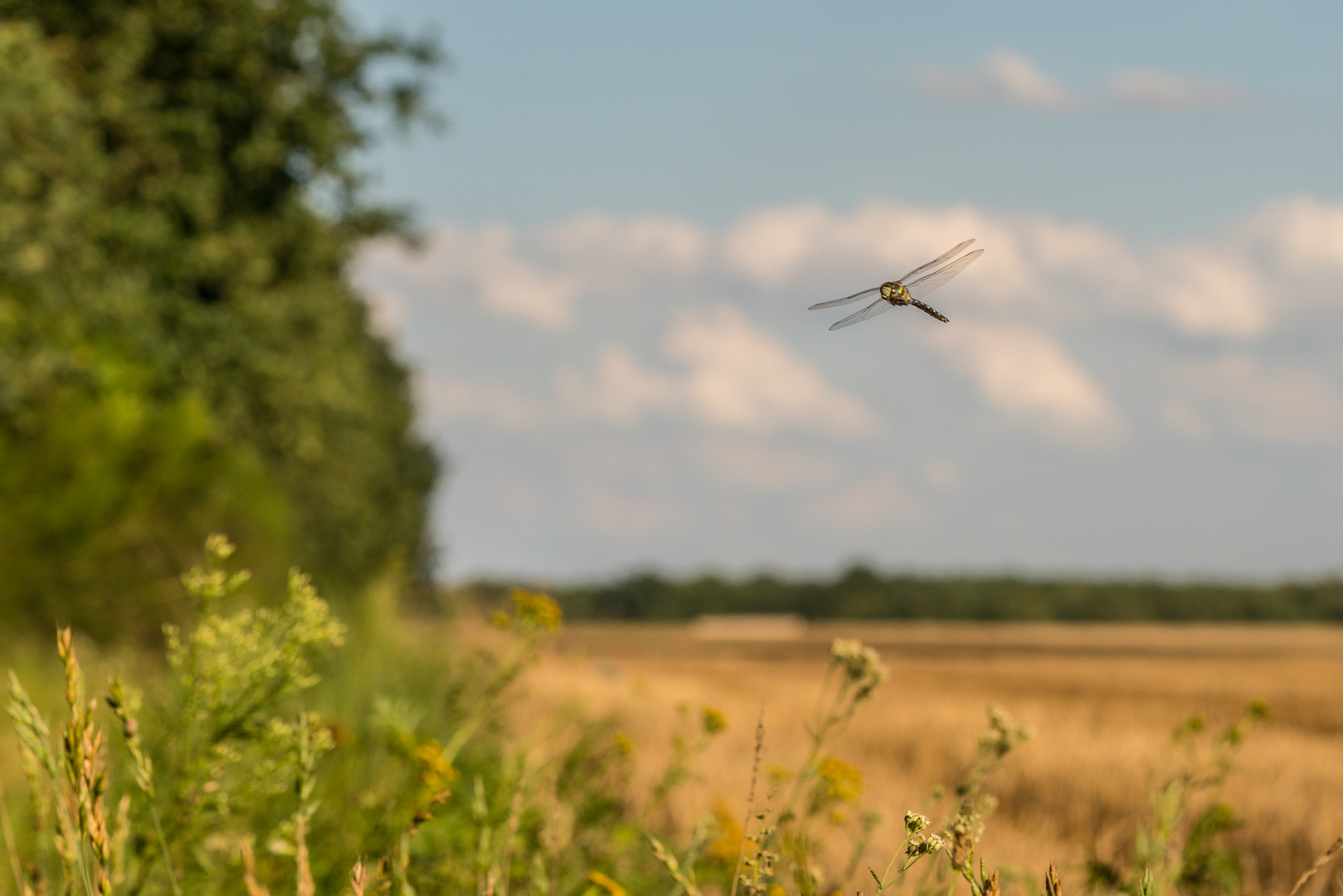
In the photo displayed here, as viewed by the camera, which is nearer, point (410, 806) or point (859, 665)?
point (859, 665)

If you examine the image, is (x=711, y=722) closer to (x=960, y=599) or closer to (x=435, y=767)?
(x=435, y=767)

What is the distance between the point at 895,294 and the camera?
1689 mm

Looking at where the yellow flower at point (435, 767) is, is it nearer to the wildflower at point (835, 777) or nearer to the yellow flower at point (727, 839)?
the yellow flower at point (727, 839)

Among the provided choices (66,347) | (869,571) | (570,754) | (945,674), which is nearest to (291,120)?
(66,347)

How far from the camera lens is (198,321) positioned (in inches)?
520

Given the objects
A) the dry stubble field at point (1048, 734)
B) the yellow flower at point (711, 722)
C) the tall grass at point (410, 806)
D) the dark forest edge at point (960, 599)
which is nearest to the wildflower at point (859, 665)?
the tall grass at point (410, 806)

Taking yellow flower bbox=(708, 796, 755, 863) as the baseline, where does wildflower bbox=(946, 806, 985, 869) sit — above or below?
above

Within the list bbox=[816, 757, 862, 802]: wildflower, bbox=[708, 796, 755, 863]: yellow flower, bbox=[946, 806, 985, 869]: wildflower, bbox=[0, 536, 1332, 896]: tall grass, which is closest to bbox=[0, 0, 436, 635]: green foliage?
bbox=[0, 536, 1332, 896]: tall grass

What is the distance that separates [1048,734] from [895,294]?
924 centimetres

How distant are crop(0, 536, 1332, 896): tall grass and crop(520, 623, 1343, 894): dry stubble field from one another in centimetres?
30

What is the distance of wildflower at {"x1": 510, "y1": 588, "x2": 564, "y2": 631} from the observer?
2.76 metres

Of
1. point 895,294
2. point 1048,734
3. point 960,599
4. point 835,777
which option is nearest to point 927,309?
point 895,294

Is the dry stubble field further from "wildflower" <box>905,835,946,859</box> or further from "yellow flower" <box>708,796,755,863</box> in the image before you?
"wildflower" <box>905,835,946,859</box>

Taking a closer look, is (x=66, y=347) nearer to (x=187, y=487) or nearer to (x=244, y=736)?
(x=187, y=487)
